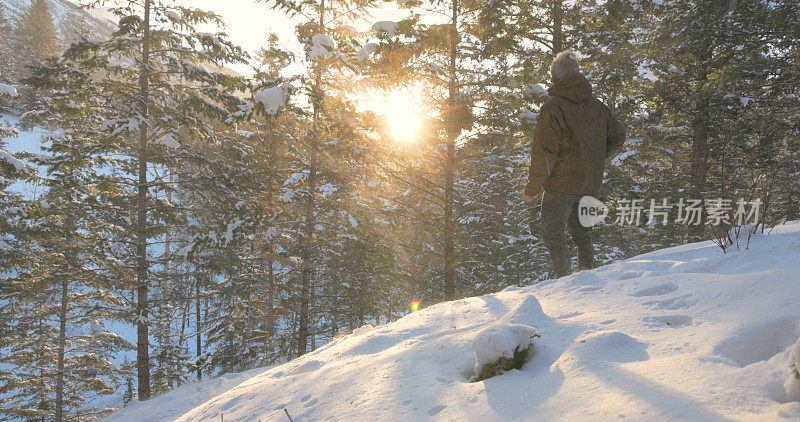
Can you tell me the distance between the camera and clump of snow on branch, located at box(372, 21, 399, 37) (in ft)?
26.6

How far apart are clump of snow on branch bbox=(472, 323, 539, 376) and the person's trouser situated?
7.20 feet

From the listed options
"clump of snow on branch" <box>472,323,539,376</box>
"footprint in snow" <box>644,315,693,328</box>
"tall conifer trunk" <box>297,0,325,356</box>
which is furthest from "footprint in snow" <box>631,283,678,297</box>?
"tall conifer trunk" <box>297,0,325,356</box>

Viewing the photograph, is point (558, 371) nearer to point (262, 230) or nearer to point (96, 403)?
point (262, 230)

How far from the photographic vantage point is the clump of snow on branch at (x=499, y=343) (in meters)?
1.94

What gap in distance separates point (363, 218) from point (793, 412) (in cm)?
1185

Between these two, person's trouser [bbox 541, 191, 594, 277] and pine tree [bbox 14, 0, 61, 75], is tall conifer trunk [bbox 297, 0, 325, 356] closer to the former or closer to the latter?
person's trouser [bbox 541, 191, 594, 277]

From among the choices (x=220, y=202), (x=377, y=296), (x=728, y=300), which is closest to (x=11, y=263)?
(x=220, y=202)

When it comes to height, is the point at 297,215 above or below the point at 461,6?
below

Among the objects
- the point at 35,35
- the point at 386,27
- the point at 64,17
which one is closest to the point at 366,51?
the point at 386,27

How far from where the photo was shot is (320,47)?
9008mm

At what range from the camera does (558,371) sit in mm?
1765

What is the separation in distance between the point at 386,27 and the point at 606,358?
8116mm

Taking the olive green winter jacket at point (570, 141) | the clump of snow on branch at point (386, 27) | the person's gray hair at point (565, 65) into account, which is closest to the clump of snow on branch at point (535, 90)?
the clump of snow on branch at point (386, 27)

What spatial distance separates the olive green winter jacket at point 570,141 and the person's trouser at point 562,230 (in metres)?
0.13
